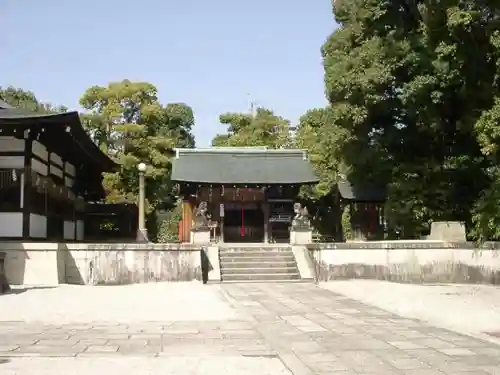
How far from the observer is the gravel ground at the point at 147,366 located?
558 centimetres

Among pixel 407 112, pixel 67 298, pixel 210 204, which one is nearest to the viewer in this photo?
pixel 67 298

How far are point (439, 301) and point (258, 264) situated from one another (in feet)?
20.0

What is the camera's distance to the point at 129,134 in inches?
1313

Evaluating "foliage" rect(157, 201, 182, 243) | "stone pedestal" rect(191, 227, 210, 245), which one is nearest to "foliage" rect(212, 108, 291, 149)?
"foliage" rect(157, 201, 182, 243)

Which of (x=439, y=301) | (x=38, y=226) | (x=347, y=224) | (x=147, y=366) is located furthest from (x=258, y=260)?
(x=347, y=224)

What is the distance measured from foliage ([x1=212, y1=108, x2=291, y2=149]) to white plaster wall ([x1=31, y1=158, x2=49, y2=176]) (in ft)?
83.0

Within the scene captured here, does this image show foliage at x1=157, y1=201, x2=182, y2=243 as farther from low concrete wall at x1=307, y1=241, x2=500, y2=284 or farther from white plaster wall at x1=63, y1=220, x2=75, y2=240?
→ low concrete wall at x1=307, y1=241, x2=500, y2=284

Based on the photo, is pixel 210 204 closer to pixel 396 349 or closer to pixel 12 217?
pixel 12 217

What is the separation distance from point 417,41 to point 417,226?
20.0 ft

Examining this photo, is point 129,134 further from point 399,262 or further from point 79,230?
point 399,262

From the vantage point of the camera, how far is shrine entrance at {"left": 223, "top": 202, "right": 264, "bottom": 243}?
2775 centimetres

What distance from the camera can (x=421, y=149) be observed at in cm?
1962

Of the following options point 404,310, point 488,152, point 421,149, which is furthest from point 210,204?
point 404,310

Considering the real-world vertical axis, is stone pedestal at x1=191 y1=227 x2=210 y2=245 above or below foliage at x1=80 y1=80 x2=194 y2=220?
below
